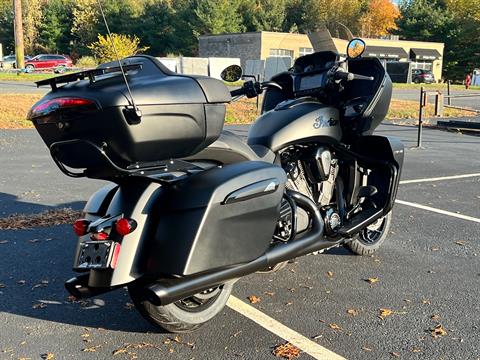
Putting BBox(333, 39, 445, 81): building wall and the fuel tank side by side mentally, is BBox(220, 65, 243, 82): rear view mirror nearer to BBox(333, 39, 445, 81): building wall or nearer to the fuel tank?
the fuel tank

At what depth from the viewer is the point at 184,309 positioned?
3.49 meters

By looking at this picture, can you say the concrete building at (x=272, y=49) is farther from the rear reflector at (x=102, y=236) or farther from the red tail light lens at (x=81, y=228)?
the rear reflector at (x=102, y=236)

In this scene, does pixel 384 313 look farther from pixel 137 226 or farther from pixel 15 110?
pixel 15 110

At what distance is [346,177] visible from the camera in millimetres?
4617

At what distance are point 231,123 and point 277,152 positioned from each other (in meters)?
13.6

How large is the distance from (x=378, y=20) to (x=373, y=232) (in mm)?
84479

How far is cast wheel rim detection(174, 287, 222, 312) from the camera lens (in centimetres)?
352

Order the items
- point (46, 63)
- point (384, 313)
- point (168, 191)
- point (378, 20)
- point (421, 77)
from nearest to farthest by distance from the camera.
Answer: point (168, 191) → point (384, 313) → point (46, 63) → point (421, 77) → point (378, 20)

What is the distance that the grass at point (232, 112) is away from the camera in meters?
15.8

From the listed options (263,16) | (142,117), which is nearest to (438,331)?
(142,117)

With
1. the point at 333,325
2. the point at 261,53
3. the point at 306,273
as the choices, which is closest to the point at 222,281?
the point at 333,325

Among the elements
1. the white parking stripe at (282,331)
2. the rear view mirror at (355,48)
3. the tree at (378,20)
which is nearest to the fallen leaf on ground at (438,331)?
the white parking stripe at (282,331)

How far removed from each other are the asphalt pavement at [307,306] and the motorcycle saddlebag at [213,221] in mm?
591

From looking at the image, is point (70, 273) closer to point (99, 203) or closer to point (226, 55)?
point (99, 203)
